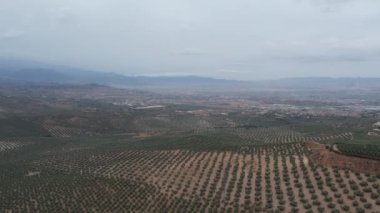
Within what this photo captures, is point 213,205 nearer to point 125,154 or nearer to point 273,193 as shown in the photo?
point 273,193

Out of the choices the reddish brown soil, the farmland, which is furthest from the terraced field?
the reddish brown soil

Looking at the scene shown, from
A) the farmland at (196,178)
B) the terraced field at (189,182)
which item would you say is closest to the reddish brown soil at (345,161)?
the farmland at (196,178)

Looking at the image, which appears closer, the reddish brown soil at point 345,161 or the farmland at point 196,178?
the farmland at point 196,178

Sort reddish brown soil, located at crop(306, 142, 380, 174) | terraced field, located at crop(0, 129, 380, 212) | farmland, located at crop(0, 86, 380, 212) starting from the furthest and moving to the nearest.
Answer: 1. reddish brown soil, located at crop(306, 142, 380, 174)
2. farmland, located at crop(0, 86, 380, 212)
3. terraced field, located at crop(0, 129, 380, 212)

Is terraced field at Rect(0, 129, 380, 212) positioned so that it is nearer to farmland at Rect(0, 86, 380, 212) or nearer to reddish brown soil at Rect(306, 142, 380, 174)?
farmland at Rect(0, 86, 380, 212)

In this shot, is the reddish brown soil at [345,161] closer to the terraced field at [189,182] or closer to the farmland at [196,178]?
the farmland at [196,178]

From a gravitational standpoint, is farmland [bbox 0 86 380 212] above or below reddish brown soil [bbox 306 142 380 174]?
below

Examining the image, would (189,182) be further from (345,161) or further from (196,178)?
(345,161)

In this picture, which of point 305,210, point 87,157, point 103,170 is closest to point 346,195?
point 305,210
